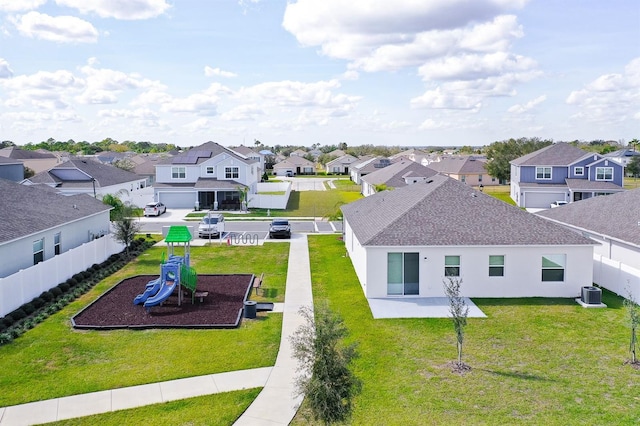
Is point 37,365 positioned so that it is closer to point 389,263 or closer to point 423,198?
point 389,263

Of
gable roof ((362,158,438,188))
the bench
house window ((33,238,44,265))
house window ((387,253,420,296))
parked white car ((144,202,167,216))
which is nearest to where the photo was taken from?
house window ((387,253,420,296))

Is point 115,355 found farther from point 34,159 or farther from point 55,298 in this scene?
point 34,159

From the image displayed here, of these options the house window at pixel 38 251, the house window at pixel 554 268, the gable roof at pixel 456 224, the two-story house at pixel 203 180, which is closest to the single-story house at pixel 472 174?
the two-story house at pixel 203 180

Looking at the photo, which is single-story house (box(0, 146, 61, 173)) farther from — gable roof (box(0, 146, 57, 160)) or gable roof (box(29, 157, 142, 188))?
gable roof (box(29, 157, 142, 188))

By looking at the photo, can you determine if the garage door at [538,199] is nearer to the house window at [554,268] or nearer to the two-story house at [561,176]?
the two-story house at [561,176]

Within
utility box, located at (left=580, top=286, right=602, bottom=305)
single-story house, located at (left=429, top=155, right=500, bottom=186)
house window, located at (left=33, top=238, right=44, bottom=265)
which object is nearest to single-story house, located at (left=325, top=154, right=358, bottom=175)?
single-story house, located at (left=429, top=155, right=500, bottom=186)

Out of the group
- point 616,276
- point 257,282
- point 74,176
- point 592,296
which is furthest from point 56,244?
point 74,176
